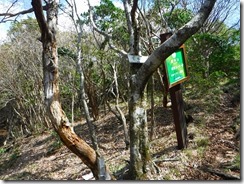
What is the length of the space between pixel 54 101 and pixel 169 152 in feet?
7.11

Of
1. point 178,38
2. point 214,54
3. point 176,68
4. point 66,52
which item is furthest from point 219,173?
point 66,52

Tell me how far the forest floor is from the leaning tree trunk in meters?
0.30

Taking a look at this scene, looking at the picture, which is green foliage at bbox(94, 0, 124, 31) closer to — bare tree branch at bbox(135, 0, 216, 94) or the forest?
the forest

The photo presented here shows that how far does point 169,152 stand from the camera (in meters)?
4.40

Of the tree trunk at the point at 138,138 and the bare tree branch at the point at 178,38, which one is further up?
the bare tree branch at the point at 178,38

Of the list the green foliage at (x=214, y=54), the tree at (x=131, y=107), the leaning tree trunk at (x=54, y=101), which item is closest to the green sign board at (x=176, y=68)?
the tree at (x=131, y=107)

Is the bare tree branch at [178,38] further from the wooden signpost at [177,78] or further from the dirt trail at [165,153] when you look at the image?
the dirt trail at [165,153]

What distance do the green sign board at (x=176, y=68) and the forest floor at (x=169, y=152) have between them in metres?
1.22

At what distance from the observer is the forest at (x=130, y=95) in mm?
3508

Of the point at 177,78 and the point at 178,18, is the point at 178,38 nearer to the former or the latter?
the point at 177,78

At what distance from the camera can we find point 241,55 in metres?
4.05

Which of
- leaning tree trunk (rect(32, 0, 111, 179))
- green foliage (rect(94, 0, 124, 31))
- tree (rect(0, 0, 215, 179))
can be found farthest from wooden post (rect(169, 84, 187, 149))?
green foliage (rect(94, 0, 124, 31))

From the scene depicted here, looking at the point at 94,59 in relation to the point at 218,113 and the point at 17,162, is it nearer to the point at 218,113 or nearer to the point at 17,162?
the point at 17,162

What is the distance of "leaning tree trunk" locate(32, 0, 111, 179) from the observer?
3.49 m
